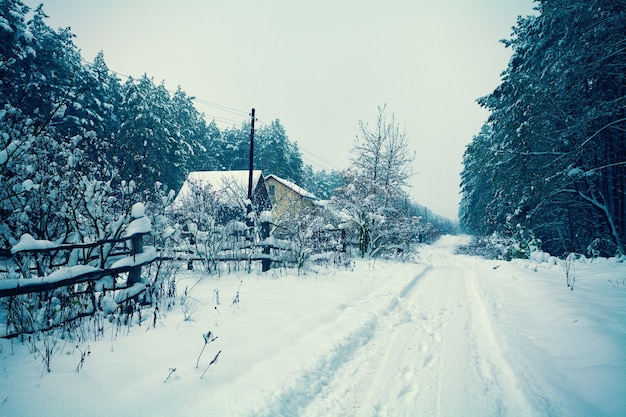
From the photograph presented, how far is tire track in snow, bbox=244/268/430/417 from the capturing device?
2.60 metres

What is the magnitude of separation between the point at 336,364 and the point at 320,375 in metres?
0.39

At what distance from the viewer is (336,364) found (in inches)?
139

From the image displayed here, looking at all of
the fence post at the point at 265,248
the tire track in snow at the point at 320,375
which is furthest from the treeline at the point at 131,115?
the tire track in snow at the point at 320,375

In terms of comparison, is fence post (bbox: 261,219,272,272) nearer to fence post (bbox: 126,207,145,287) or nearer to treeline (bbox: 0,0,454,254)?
treeline (bbox: 0,0,454,254)

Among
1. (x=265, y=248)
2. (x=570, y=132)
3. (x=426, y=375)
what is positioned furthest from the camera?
(x=570, y=132)

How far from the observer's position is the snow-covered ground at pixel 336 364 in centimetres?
254

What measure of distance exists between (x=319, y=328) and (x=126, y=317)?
2853 mm

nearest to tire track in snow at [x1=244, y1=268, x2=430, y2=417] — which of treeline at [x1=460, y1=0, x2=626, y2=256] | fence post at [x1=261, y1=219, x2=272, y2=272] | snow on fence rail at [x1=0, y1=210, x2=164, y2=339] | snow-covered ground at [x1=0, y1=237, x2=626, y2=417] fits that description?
snow-covered ground at [x1=0, y1=237, x2=626, y2=417]

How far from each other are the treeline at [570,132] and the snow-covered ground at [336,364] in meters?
7.11

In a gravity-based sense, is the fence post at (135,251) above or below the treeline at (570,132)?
below

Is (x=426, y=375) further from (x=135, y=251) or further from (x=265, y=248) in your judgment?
(x=265, y=248)

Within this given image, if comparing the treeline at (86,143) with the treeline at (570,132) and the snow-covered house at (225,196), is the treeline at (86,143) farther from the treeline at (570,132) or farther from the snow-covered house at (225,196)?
the treeline at (570,132)

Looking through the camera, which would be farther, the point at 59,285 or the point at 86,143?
the point at 86,143

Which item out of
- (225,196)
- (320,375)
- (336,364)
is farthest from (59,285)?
(225,196)
